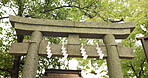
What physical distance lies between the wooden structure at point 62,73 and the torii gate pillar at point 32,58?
60.6 inches

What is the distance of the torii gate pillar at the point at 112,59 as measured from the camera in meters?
3.65

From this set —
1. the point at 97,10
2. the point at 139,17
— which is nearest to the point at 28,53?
the point at 97,10

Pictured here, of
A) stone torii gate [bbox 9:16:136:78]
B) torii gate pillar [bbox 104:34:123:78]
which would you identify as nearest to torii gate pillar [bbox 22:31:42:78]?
stone torii gate [bbox 9:16:136:78]

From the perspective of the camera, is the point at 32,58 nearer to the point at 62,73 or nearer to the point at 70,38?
the point at 70,38

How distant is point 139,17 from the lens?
8438 mm

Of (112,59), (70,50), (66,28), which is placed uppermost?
(66,28)

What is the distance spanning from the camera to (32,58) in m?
3.59

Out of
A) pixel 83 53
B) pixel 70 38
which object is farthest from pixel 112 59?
pixel 70 38

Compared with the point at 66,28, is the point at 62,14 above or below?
above

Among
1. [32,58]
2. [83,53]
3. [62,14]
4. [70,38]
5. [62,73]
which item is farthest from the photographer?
[62,14]

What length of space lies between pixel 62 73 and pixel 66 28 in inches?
83.7

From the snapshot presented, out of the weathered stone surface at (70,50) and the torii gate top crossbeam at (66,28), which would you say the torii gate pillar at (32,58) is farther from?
the torii gate top crossbeam at (66,28)

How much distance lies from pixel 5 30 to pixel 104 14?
6614 mm

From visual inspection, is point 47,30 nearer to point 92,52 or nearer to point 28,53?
point 28,53
